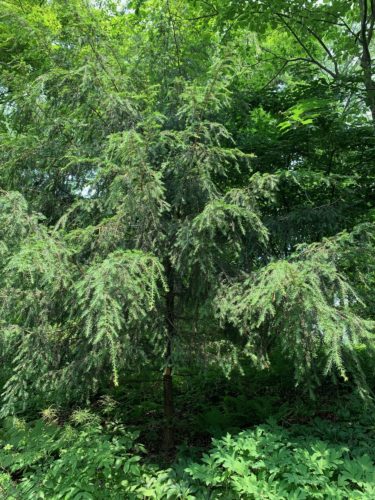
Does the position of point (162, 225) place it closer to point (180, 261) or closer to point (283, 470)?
point (180, 261)

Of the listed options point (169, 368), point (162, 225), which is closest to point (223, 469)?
point (169, 368)

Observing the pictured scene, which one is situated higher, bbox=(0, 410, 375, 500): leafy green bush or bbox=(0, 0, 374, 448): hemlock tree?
bbox=(0, 0, 374, 448): hemlock tree

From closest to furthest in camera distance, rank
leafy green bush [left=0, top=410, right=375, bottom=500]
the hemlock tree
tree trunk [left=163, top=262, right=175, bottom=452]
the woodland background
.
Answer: the hemlock tree < the woodland background < leafy green bush [left=0, top=410, right=375, bottom=500] < tree trunk [left=163, top=262, right=175, bottom=452]

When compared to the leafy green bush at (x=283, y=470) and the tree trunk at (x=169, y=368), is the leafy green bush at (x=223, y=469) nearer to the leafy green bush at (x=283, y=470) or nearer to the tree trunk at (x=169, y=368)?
the leafy green bush at (x=283, y=470)

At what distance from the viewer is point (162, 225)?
3838 millimetres

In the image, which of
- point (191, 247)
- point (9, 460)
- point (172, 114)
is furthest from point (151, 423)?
point (172, 114)

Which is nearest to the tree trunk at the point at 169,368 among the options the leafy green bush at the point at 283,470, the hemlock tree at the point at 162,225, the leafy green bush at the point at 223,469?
the hemlock tree at the point at 162,225

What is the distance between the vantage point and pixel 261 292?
291 cm

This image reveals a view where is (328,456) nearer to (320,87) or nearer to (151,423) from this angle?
(151,423)

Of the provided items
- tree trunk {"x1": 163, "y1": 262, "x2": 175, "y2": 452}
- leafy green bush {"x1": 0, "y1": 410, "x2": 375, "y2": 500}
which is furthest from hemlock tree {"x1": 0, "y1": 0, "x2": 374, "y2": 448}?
leafy green bush {"x1": 0, "y1": 410, "x2": 375, "y2": 500}

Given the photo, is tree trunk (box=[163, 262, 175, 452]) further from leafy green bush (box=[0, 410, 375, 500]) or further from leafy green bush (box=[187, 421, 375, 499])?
leafy green bush (box=[187, 421, 375, 499])

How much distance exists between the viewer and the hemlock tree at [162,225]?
9.86ft

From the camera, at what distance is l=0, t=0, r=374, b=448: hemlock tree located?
3004mm

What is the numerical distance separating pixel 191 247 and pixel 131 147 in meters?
1.03
